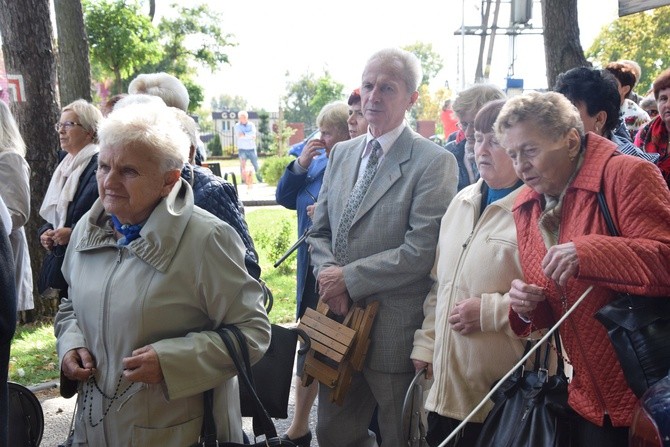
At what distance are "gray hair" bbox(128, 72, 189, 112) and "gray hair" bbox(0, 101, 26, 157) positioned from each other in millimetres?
934

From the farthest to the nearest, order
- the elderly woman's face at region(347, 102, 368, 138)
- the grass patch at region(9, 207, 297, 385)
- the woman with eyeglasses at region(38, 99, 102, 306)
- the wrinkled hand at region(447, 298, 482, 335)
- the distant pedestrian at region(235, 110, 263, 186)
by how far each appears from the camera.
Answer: the distant pedestrian at region(235, 110, 263, 186), the grass patch at region(9, 207, 297, 385), the elderly woman's face at region(347, 102, 368, 138), the woman with eyeglasses at region(38, 99, 102, 306), the wrinkled hand at region(447, 298, 482, 335)

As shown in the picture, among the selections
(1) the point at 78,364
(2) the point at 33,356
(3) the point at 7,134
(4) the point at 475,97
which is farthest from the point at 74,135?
(1) the point at 78,364

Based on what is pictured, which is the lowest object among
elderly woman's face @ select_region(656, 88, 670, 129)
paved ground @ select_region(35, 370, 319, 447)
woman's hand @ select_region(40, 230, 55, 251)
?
paved ground @ select_region(35, 370, 319, 447)

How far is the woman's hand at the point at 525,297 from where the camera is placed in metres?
2.59

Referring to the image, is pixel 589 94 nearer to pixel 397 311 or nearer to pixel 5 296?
pixel 397 311

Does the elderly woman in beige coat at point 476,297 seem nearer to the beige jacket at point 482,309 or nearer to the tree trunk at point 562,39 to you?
the beige jacket at point 482,309

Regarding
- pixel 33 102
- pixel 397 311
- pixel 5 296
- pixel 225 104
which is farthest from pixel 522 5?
pixel 225 104

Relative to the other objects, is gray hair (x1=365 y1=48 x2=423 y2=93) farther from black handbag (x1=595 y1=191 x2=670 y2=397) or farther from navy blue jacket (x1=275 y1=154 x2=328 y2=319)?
black handbag (x1=595 y1=191 x2=670 y2=397)

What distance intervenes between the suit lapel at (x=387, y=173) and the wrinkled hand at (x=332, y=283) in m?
0.26

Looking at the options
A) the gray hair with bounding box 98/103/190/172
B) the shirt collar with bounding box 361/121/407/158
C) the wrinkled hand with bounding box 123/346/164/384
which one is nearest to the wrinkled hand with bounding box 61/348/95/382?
the wrinkled hand with bounding box 123/346/164/384

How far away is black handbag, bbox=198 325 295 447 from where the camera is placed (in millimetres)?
2490

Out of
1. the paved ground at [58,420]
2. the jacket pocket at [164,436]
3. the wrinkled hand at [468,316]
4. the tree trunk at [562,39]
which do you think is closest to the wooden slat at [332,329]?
the wrinkled hand at [468,316]

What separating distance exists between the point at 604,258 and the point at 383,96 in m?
1.73

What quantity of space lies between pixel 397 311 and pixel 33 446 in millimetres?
1758
